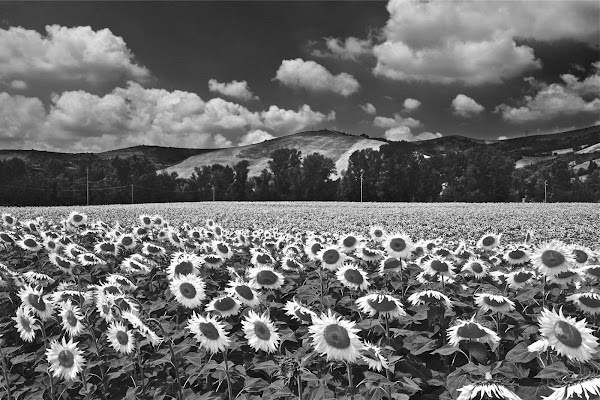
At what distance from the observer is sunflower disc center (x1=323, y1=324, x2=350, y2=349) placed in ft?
8.53

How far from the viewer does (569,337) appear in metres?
2.59

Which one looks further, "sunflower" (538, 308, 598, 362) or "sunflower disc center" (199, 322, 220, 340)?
"sunflower disc center" (199, 322, 220, 340)

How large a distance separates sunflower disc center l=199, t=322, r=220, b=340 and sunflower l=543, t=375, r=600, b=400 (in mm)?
1945

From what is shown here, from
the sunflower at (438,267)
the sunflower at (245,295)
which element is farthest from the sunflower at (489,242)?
the sunflower at (245,295)

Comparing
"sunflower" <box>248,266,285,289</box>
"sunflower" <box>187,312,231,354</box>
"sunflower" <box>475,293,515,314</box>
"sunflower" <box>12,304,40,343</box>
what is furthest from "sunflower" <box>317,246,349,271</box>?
"sunflower" <box>12,304,40,343</box>

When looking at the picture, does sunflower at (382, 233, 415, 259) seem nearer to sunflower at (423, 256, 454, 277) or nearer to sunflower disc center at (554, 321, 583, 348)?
sunflower at (423, 256, 454, 277)

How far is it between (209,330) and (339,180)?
8086 cm

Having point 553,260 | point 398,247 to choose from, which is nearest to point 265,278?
point 398,247

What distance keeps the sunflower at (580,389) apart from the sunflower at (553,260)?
7.59 ft

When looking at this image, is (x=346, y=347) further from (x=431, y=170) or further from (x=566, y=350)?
(x=431, y=170)

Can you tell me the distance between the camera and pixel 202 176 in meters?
87.5

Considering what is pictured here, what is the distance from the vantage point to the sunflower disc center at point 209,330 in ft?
10.1

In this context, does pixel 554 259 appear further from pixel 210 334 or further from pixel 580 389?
pixel 210 334

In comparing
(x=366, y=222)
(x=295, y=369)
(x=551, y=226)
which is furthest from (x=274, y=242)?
(x=551, y=226)
